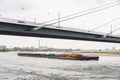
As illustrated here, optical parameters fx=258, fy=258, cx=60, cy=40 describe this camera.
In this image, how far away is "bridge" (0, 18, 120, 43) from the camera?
46000mm

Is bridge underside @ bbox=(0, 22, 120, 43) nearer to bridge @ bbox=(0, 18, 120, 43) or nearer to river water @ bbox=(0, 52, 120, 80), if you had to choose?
bridge @ bbox=(0, 18, 120, 43)

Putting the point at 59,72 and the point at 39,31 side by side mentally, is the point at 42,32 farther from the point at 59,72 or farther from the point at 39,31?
the point at 59,72

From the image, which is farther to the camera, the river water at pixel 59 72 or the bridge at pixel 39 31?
the river water at pixel 59 72

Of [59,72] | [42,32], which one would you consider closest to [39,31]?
[42,32]

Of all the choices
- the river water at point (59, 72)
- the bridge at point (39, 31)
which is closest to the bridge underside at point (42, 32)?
the bridge at point (39, 31)

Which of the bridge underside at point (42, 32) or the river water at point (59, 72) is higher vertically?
the bridge underside at point (42, 32)

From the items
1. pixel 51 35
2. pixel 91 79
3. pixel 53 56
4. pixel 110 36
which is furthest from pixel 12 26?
pixel 53 56

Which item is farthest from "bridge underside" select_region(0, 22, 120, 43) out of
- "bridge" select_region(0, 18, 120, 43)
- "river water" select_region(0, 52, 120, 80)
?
"river water" select_region(0, 52, 120, 80)

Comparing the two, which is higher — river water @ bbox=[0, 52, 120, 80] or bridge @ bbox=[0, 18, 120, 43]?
bridge @ bbox=[0, 18, 120, 43]

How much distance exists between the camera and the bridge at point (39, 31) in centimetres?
4600

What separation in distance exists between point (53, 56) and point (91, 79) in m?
102

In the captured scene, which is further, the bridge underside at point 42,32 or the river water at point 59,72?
the river water at point 59,72

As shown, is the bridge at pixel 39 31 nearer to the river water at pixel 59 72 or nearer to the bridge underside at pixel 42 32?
the bridge underside at pixel 42 32

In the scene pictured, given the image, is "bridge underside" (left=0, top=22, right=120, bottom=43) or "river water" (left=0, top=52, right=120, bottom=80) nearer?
"bridge underside" (left=0, top=22, right=120, bottom=43)
